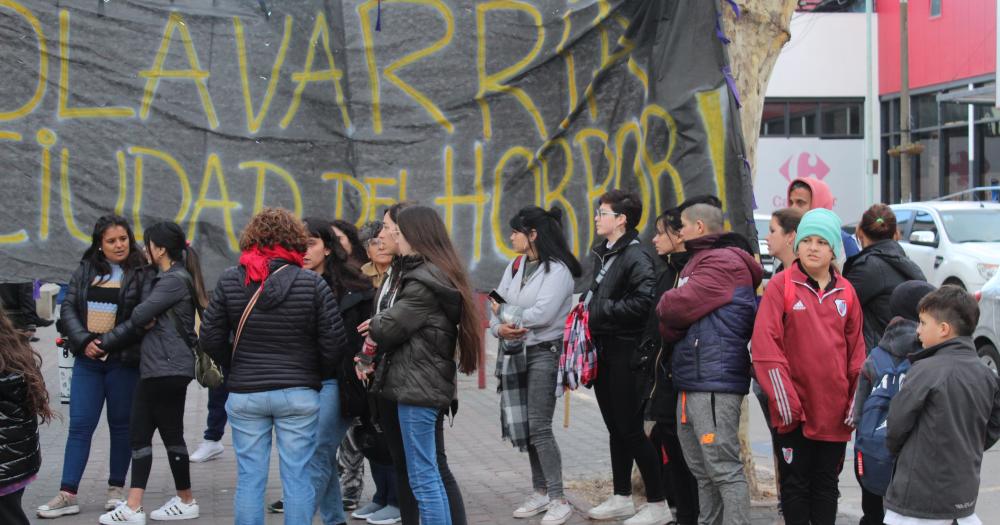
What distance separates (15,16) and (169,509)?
3.01 meters

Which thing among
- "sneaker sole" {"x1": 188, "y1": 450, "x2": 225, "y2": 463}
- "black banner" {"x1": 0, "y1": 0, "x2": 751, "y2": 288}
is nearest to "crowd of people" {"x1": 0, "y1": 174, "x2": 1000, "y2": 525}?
"black banner" {"x1": 0, "y1": 0, "x2": 751, "y2": 288}

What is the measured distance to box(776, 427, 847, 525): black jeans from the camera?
17.5 feet

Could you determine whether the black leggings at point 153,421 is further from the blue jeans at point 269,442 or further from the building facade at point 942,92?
the building facade at point 942,92

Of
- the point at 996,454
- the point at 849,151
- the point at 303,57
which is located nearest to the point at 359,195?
the point at 303,57

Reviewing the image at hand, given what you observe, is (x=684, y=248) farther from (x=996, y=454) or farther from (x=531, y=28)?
(x=996, y=454)

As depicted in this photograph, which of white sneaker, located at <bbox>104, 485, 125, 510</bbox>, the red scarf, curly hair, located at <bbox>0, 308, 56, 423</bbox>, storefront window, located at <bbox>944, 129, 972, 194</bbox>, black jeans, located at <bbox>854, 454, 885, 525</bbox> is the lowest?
white sneaker, located at <bbox>104, 485, 125, 510</bbox>

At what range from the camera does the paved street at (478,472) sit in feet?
22.3

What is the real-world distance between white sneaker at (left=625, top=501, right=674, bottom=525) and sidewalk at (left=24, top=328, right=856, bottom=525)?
0.37 m

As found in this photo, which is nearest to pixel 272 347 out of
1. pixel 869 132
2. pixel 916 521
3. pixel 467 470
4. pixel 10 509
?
pixel 10 509

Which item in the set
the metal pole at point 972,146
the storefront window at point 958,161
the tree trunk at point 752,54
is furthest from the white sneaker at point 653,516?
the storefront window at point 958,161

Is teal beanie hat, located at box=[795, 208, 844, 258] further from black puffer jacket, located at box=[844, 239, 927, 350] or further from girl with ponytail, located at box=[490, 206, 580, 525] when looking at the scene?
girl with ponytail, located at box=[490, 206, 580, 525]

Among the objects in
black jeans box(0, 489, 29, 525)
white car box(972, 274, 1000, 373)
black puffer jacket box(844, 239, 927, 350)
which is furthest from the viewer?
white car box(972, 274, 1000, 373)

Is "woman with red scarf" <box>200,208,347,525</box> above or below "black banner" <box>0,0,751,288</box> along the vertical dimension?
below

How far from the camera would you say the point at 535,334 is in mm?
6559
